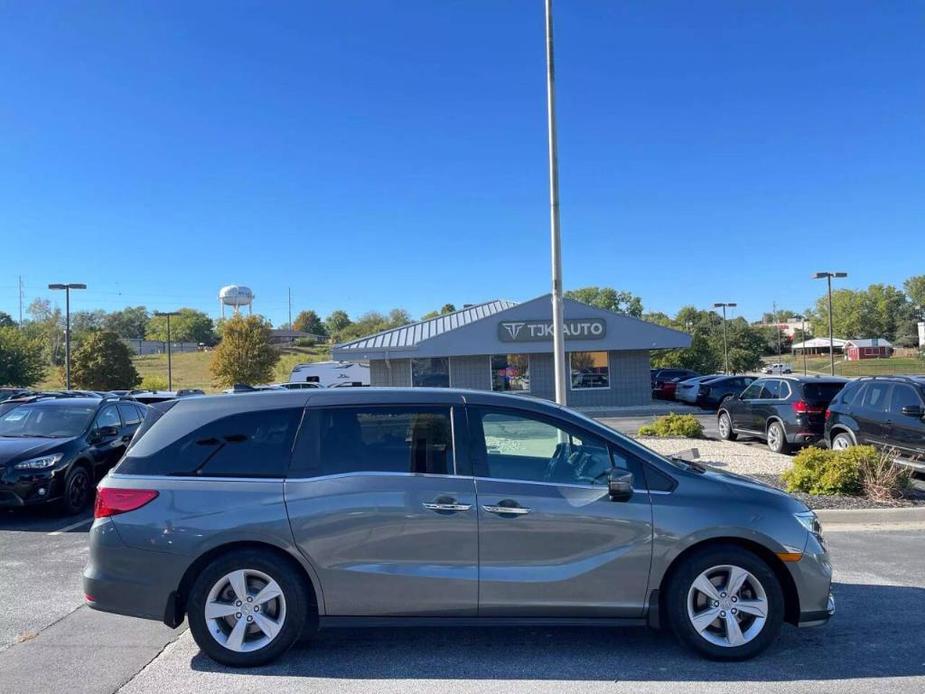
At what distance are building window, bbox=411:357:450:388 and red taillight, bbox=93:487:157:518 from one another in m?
25.7

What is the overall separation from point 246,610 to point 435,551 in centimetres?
122

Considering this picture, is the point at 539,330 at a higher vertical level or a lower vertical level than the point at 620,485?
higher

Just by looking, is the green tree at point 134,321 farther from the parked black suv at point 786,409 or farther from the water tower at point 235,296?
the parked black suv at point 786,409

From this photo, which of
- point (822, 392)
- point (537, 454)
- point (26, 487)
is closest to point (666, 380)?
point (822, 392)

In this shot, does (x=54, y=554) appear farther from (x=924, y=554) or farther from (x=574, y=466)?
(x=924, y=554)

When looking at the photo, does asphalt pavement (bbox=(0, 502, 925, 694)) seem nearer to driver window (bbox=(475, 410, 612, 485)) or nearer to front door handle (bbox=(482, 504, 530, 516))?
front door handle (bbox=(482, 504, 530, 516))

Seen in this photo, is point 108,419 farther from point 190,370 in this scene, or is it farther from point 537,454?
point 190,370

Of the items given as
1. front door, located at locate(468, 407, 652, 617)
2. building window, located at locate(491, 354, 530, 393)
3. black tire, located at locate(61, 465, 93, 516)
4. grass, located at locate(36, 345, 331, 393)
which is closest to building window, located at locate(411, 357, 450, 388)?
building window, located at locate(491, 354, 530, 393)

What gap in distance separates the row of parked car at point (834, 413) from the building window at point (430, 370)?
49.6 ft

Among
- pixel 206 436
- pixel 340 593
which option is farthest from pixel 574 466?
pixel 206 436

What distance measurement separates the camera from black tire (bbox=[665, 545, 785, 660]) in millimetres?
4176

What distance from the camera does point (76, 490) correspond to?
9.08m

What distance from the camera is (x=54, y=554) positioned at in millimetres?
7125

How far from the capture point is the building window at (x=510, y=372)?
30250 millimetres
